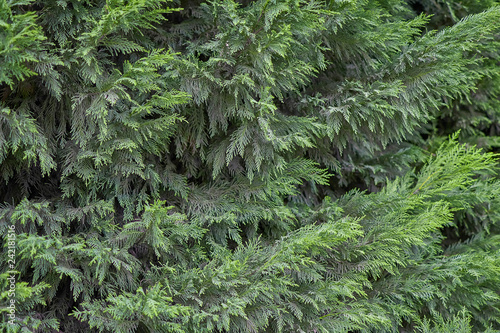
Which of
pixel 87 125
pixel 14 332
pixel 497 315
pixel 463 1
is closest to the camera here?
pixel 14 332

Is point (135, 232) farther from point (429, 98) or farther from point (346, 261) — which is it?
point (429, 98)

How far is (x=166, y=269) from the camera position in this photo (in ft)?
6.46

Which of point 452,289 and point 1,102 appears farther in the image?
point 452,289

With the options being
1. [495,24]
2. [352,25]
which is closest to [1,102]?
[352,25]

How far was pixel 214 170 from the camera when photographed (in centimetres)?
209

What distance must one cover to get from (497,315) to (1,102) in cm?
363

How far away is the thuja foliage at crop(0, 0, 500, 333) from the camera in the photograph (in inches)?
68.0

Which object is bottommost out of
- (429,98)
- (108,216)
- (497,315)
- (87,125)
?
(497,315)

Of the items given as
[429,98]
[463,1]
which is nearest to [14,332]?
[429,98]

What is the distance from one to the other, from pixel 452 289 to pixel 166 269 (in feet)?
6.56

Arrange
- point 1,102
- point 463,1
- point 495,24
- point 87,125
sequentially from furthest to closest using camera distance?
point 463,1, point 495,24, point 87,125, point 1,102

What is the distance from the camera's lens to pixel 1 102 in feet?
5.82

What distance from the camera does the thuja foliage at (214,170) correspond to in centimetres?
173

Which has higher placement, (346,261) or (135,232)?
(135,232)
